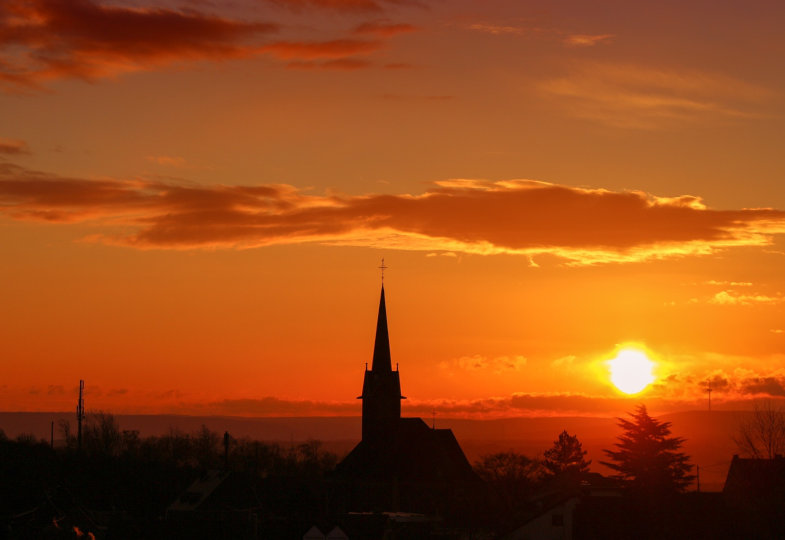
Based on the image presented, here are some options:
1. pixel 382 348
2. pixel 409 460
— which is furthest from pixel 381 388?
pixel 409 460

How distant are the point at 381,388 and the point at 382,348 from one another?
430 cm

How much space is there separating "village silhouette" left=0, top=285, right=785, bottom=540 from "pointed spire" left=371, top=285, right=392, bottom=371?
0.15 metres

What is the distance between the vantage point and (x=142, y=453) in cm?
18375

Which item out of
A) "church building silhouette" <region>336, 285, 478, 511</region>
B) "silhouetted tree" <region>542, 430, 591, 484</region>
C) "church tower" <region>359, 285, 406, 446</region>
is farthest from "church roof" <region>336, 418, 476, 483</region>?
"silhouetted tree" <region>542, 430, 591, 484</region>

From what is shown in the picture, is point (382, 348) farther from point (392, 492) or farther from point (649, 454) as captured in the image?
point (649, 454)

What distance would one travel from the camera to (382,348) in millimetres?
137500

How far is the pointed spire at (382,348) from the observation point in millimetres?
136750

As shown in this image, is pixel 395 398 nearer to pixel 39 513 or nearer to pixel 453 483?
pixel 453 483

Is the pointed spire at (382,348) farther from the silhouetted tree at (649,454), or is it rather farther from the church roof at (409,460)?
the silhouetted tree at (649,454)

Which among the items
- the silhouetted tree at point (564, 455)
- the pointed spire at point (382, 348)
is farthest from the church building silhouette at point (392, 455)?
the silhouetted tree at point (564, 455)

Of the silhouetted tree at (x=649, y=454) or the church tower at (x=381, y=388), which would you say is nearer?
the silhouetted tree at (x=649, y=454)

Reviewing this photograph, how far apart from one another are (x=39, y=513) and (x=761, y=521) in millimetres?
58575

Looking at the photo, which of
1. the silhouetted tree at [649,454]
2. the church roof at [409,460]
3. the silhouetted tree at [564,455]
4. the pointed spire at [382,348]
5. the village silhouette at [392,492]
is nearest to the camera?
the village silhouette at [392,492]

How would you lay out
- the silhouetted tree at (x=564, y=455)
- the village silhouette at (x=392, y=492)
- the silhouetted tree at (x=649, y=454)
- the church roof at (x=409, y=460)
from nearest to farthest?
the village silhouette at (x=392, y=492) < the silhouetted tree at (x=649, y=454) < the church roof at (x=409, y=460) < the silhouetted tree at (x=564, y=455)
